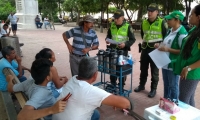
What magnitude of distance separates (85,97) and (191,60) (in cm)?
138

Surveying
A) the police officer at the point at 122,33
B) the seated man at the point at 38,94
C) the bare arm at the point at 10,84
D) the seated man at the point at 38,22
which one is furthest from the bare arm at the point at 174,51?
the seated man at the point at 38,22

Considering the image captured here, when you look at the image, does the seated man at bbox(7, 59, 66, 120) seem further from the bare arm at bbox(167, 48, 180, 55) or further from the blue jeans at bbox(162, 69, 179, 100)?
the blue jeans at bbox(162, 69, 179, 100)

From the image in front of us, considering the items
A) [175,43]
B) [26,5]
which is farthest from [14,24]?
[175,43]

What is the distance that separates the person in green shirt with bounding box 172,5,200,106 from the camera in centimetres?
216

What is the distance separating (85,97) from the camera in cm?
167

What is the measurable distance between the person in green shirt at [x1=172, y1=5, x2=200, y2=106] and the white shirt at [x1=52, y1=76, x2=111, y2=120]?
1.15 metres

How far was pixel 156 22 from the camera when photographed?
357 centimetres

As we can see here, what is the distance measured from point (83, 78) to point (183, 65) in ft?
4.34

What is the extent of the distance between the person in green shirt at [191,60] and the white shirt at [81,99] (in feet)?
3.78

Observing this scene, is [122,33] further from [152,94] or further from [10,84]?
[10,84]

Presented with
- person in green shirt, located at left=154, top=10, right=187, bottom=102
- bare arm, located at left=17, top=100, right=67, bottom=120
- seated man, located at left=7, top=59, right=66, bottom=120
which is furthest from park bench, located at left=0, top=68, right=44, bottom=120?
person in green shirt, located at left=154, top=10, right=187, bottom=102

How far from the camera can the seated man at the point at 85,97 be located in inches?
63.9

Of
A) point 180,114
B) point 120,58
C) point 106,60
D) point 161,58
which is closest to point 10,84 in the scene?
point 106,60

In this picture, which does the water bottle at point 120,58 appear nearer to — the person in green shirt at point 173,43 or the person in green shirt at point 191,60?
the person in green shirt at point 173,43
